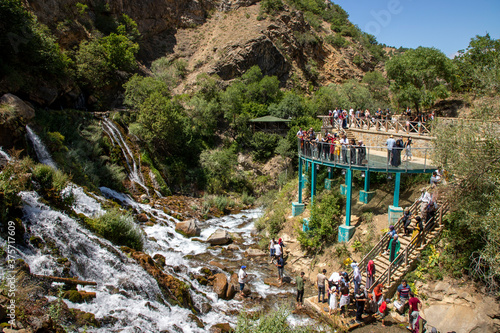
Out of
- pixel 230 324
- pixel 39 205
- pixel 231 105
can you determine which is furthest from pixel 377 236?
pixel 231 105

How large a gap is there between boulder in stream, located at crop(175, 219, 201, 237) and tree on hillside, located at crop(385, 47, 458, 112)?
21.6m

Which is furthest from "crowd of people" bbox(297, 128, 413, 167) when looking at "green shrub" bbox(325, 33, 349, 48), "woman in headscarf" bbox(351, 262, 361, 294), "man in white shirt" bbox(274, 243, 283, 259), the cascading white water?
"green shrub" bbox(325, 33, 349, 48)

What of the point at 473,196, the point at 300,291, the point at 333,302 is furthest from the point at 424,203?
the point at 300,291

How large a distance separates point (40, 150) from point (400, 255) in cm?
1834

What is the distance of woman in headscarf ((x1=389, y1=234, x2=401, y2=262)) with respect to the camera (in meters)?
12.2

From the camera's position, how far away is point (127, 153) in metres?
24.5

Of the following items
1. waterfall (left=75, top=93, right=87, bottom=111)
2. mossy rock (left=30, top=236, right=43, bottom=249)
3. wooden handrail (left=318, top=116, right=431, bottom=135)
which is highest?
waterfall (left=75, top=93, right=87, bottom=111)

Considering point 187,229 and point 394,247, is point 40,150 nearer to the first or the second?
point 187,229

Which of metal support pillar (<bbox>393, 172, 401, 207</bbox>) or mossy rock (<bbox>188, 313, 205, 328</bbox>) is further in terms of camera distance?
metal support pillar (<bbox>393, 172, 401, 207</bbox>)

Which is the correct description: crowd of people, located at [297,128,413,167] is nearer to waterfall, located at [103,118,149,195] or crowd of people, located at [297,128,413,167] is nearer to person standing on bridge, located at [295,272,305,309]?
person standing on bridge, located at [295,272,305,309]

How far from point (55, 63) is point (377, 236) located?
82.3 feet

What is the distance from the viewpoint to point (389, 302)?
11727mm

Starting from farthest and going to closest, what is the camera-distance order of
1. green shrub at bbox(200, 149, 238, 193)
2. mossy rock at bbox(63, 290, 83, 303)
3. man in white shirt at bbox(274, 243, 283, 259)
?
green shrub at bbox(200, 149, 238, 193) < man in white shirt at bbox(274, 243, 283, 259) < mossy rock at bbox(63, 290, 83, 303)

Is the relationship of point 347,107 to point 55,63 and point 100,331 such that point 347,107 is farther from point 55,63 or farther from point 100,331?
point 100,331
